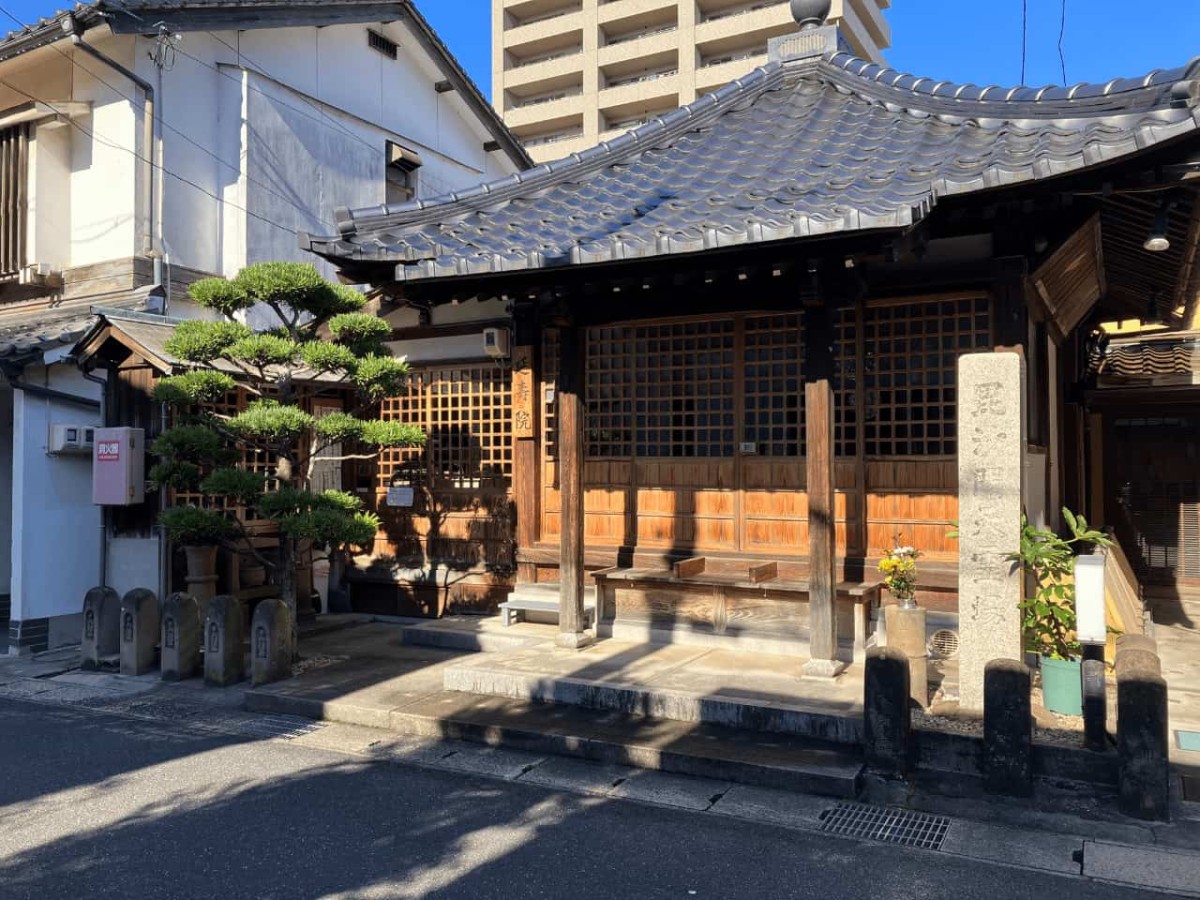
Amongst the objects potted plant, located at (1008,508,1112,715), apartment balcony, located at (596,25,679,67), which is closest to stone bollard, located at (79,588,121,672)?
potted plant, located at (1008,508,1112,715)

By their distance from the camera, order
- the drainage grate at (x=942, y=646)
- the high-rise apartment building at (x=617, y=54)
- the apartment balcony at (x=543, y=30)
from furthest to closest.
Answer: the apartment balcony at (x=543, y=30)
the high-rise apartment building at (x=617, y=54)
the drainage grate at (x=942, y=646)

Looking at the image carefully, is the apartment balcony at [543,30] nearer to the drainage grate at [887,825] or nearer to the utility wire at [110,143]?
the utility wire at [110,143]

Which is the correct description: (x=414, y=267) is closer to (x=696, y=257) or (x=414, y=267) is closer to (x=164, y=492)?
(x=696, y=257)

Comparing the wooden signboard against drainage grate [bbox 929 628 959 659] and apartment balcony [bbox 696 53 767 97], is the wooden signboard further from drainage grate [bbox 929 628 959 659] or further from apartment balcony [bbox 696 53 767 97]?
apartment balcony [bbox 696 53 767 97]

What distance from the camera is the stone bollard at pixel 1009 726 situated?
5891mm

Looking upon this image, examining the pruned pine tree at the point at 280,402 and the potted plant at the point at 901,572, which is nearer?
the potted plant at the point at 901,572

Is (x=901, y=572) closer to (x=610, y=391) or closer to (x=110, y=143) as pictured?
(x=610, y=391)

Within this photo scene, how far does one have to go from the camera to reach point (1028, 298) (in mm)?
8664

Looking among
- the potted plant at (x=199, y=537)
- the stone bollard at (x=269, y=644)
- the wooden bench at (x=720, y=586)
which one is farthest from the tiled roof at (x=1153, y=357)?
the potted plant at (x=199, y=537)

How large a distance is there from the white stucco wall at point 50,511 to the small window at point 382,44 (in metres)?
9.87

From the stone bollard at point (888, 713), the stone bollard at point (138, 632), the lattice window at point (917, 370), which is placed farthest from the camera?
the stone bollard at point (138, 632)

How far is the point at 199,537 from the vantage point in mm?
9656

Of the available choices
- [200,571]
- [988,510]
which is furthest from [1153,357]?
[200,571]

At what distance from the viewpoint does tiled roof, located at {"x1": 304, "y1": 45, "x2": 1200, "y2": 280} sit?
7.07 metres
